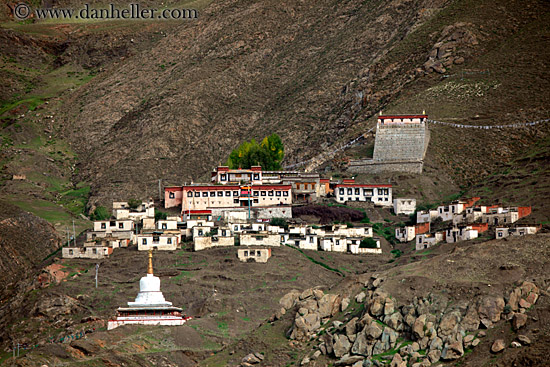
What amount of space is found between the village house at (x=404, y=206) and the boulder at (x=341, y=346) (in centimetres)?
4733

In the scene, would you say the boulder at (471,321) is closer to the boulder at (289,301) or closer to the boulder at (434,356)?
the boulder at (434,356)

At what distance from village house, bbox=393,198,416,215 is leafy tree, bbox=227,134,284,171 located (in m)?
21.3

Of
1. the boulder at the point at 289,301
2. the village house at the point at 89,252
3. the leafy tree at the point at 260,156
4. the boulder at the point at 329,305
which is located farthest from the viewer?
the leafy tree at the point at 260,156

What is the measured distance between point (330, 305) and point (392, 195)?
4542 cm

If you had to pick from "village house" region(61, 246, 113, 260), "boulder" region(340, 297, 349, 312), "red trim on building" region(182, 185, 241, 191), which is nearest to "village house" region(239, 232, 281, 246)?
"village house" region(61, 246, 113, 260)

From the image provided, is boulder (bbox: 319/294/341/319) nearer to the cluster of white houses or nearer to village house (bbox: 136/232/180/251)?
the cluster of white houses

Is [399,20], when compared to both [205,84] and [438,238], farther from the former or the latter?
[438,238]

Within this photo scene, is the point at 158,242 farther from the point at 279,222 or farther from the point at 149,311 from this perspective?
the point at 149,311

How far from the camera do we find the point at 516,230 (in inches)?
3536

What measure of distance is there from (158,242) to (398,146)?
36657mm

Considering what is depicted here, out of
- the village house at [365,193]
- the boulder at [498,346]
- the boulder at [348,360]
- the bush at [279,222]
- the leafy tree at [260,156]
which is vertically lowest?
the boulder at [348,360]

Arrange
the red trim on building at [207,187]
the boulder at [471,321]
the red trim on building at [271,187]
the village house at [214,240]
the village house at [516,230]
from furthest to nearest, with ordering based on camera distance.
→ the red trim on building at [271,187]
the red trim on building at [207,187]
the village house at [214,240]
the village house at [516,230]
the boulder at [471,321]

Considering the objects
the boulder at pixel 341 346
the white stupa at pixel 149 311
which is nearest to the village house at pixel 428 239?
the white stupa at pixel 149 311

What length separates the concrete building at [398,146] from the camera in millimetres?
123750
